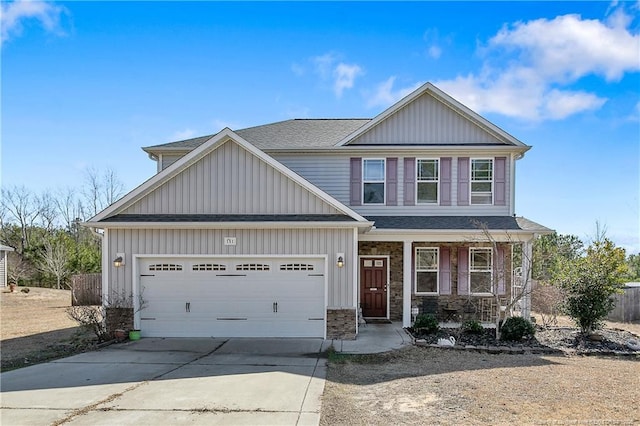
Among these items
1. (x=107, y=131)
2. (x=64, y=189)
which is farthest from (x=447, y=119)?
(x=64, y=189)

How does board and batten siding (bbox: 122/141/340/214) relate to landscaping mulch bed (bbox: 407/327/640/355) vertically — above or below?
above

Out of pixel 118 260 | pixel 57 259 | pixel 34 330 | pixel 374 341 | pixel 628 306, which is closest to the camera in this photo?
pixel 374 341

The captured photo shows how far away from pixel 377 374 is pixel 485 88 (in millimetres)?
11034

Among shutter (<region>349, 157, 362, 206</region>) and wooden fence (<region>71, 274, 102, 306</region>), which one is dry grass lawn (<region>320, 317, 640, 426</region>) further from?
wooden fence (<region>71, 274, 102, 306</region>)

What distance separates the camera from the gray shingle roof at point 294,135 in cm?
1551

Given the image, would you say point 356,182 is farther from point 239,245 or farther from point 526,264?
point 526,264

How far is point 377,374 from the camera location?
8.73m

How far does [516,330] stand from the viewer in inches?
468

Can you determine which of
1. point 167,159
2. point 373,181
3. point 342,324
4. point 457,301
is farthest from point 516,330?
point 167,159

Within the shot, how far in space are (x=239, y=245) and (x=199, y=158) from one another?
261 centimetres

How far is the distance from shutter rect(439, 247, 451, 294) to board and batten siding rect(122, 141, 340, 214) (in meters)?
5.62

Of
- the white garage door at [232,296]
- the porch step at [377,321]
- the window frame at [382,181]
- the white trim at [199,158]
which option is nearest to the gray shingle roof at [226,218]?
the white trim at [199,158]

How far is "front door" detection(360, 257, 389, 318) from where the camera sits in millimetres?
15453

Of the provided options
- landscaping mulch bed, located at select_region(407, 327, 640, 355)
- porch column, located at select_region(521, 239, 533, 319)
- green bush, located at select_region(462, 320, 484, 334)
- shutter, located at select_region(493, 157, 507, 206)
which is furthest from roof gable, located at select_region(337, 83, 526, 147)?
landscaping mulch bed, located at select_region(407, 327, 640, 355)
